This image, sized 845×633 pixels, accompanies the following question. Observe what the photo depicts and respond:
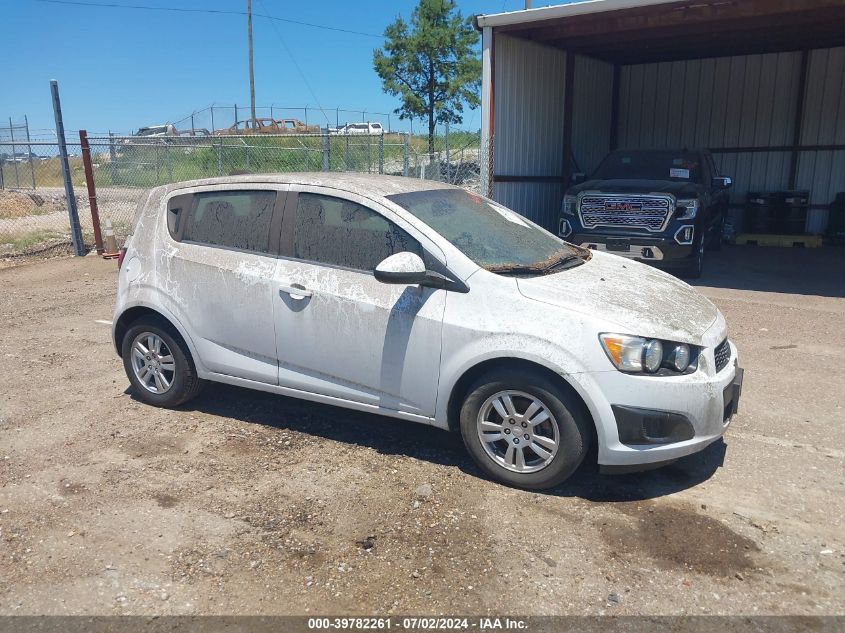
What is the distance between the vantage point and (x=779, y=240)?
1434cm

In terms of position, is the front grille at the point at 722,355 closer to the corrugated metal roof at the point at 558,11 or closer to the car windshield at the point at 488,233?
the car windshield at the point at 488,233

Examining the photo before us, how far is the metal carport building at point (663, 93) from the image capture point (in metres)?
11.3

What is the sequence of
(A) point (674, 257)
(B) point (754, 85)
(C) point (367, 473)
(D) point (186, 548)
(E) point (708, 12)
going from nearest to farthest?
(D) point (186, 548) < (C) point (367, 473) < (A) point (674, 257) < (E) point (708, 12) < (B) point (754, 85)

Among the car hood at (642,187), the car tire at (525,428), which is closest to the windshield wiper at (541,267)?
the car tire at (525,428)

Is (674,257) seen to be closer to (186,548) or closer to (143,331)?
(143,331)

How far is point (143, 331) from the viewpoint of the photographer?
16.5 ft

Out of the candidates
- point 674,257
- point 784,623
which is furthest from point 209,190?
point 674,257

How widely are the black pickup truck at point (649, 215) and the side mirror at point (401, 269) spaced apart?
6.49m

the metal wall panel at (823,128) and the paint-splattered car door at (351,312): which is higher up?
the metal wall panel at (823,128)

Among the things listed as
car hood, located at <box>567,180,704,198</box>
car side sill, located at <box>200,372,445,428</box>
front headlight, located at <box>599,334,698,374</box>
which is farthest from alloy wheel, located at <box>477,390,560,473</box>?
car hood, located at <box>567,180,704,198</box>

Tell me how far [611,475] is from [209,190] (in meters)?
3.28

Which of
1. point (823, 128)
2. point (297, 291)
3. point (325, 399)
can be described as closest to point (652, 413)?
point (325, 399)

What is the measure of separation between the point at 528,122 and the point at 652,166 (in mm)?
2736

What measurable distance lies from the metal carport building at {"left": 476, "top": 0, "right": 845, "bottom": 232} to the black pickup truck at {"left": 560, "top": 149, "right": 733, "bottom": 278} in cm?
211
